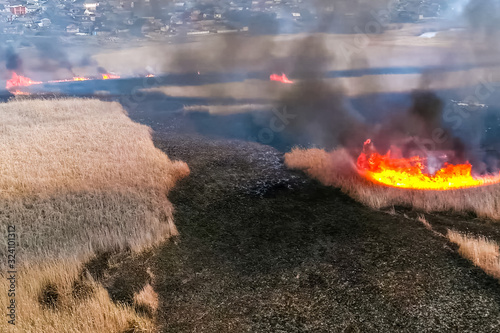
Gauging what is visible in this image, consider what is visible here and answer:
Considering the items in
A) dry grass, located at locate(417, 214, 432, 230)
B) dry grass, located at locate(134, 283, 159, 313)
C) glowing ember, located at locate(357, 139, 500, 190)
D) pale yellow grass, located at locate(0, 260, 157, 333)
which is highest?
pale yellow grass, located at locate(0, 260, 157, 333)

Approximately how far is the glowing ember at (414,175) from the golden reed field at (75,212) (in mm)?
8103

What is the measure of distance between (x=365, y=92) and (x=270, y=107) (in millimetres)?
24208

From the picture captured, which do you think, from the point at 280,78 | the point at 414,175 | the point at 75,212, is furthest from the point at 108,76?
the point at 414,175

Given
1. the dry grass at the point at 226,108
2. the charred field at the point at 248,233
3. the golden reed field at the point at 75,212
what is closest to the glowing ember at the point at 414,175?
the charred field at the point at 248,233

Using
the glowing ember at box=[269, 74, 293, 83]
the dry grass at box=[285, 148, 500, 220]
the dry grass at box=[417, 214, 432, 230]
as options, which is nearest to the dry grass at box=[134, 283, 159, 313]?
the dry grass at box=[417, 214, 432, 230]

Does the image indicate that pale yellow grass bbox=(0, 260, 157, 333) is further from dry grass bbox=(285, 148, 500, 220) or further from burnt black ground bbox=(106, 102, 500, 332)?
dry grass bbox=(285, 148, 500, 220)

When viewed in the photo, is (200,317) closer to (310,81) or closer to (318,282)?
(318,282)

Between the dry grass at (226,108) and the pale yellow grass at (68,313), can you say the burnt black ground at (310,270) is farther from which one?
the dry grass at (226,108)

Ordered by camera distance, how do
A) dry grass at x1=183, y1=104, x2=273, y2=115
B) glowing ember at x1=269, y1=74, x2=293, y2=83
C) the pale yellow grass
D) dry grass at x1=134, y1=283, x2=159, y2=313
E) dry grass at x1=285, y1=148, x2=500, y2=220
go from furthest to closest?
glowing ember at x1=269, y1=74, x2=293, y2=83 → dry grass at x1=183, y1=104, x2=273, y2=115 → dry grass at x1=285, y1=148, x2=500, y2=220 → dry grass at x1=134, y1=283, x2=159, y2=313 → the pale yellow grass

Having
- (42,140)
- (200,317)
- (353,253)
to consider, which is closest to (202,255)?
(200,317)

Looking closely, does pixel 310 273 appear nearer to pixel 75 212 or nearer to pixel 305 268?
pixel 305 268

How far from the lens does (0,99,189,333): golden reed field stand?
22.9 feet

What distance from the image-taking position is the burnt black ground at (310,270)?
22.6 feet

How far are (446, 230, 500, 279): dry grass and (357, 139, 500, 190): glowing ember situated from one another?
4269 millimetres
